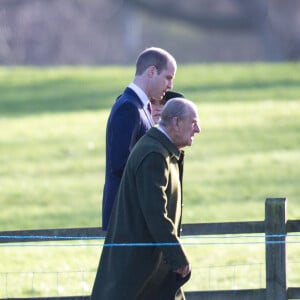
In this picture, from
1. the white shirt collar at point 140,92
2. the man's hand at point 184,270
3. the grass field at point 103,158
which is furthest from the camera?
the grass field at point 103,158

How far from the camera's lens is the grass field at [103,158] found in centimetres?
1388

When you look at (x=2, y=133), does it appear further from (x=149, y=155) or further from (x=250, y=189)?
(x=149, y=155)

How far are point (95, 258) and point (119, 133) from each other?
5351 mm

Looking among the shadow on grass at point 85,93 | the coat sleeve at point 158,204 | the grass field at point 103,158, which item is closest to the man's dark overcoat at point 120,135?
the coat sleeve at point 158,204

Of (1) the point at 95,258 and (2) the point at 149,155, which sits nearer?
(2) the point at 149,155

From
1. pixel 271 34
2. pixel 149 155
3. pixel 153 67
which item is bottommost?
pixel 149 155

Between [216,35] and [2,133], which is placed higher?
[216,35]

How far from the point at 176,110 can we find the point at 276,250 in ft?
5.34

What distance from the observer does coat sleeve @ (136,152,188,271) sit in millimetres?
7926

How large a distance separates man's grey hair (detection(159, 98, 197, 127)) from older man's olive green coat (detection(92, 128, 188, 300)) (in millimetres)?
108

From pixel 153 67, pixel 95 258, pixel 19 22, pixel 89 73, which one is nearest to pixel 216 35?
pixel 19 22

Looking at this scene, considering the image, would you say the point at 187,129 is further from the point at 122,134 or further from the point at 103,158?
the point at 103,158

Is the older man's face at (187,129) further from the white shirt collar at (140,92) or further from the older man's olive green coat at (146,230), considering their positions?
the white shirt collar at (140,92)

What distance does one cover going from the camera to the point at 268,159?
74.8 feet
